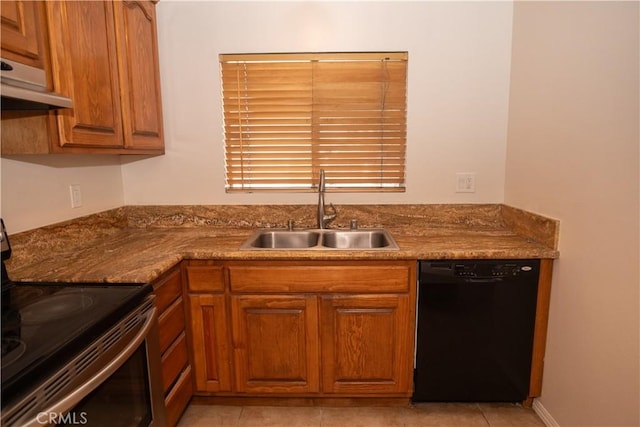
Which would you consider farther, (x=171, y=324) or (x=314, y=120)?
(x=314, y=120)

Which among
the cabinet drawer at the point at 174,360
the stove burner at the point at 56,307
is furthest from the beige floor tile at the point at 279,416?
the stove burner at the point at 56,307

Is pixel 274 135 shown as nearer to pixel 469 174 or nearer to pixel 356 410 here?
pixel 469 174

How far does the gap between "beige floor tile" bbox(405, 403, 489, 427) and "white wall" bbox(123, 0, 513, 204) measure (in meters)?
1.15

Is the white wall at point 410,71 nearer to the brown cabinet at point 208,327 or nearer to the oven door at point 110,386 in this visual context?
the brown cabinet at point 208,327

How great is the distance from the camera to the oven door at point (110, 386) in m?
0.88

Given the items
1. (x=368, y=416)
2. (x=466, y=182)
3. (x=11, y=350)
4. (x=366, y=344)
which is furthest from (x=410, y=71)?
(x=11, y=350)

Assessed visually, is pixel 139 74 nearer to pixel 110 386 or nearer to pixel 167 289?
pixel 167 289

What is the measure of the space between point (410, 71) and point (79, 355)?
2.07 meters

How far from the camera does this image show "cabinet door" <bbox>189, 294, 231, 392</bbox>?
6.03 ft

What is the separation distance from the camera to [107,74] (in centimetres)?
164

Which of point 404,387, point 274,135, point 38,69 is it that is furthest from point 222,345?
point 38,69

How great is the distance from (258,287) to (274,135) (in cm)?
97

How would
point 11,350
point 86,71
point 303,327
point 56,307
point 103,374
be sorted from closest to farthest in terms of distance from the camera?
point 11,350, point 103,374, point 56,307, point 86,71, point 303,327

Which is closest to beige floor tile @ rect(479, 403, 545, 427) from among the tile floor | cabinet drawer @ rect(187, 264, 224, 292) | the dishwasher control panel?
the tile floor
